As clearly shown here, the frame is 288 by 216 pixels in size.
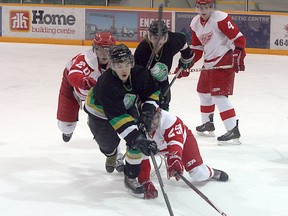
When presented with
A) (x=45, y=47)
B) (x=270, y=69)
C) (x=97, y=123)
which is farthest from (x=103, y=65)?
(x=45, y=47)

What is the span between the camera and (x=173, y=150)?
304 cm

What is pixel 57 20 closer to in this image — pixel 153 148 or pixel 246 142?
pixel 246 142

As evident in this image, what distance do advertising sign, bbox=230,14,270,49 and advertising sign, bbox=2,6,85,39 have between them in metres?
2.42

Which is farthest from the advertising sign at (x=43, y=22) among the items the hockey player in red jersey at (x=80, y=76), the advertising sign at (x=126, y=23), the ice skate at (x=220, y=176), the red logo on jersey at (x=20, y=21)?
the ice skate at (x=220, y=176)

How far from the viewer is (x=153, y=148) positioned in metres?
2.93

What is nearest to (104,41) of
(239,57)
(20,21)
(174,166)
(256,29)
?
(174,166)

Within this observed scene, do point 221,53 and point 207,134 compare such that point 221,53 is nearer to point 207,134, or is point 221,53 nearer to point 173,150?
point 207,134

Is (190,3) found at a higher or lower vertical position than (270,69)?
higher

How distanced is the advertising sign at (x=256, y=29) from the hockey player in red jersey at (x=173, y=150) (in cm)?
591

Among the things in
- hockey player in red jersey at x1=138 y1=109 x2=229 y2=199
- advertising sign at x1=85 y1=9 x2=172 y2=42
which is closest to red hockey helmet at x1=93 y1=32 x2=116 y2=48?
hockey player in red jersey at x1=138 y1=109 x2=229 y2=199

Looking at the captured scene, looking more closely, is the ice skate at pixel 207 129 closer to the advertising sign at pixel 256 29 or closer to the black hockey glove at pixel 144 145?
the black hockey glove at pixel 144 145

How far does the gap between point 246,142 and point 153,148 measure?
5.26 feet

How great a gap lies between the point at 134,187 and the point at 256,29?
6.31 m

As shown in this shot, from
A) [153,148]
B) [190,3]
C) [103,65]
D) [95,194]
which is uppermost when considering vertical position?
[190,3]
